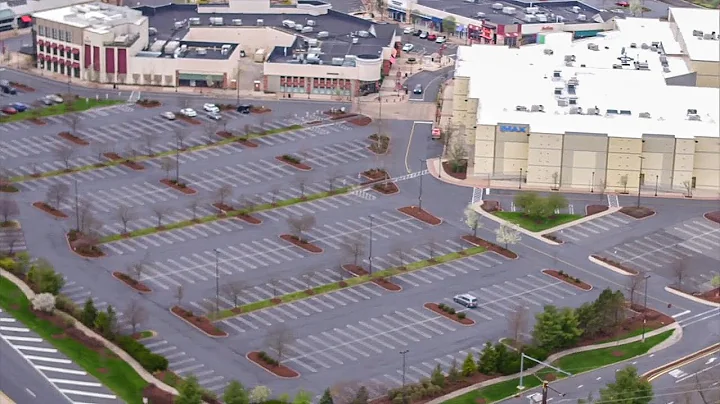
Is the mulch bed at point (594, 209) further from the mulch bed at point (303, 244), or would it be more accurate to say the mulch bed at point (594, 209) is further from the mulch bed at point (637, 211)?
the mulch bed at point (303, 244)

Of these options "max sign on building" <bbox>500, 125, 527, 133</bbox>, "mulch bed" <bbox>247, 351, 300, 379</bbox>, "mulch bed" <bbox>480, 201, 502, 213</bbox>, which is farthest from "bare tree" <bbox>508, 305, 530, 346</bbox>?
"max sign on building" <bbox>500, 125, 527, 133</bbox>

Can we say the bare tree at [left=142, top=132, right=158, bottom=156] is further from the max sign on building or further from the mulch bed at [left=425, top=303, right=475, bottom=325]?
the mulch bed at [left=425, top=303, right=475, bottom=325]

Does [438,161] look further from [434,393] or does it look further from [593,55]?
[434,393]

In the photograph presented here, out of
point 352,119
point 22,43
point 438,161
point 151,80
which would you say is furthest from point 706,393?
point 22,43

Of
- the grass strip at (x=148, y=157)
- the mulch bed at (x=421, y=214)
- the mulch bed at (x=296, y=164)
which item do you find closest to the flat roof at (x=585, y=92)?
the mulch bed at (x=421, y=214)

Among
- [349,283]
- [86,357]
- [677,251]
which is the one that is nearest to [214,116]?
[349,283]

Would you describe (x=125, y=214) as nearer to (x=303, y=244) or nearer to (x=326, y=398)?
(x=303, y=244)
